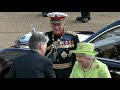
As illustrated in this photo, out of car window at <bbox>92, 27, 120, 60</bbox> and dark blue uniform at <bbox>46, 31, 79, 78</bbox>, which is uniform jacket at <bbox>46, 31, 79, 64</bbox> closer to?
dark blue uniform at <bbox>46, 31, 79, 78</bbox>

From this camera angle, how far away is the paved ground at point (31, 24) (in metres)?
11.0

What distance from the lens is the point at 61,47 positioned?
165 inches

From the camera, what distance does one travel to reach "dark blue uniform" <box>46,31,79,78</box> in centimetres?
417

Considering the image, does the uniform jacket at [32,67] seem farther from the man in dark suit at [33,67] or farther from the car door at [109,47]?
the car door at [109,47]

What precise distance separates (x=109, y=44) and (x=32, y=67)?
2091 mm

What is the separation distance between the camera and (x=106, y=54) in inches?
179

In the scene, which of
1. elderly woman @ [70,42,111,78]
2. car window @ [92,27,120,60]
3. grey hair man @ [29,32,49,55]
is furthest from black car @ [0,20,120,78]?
grey hair man @ [29,32,49,55]

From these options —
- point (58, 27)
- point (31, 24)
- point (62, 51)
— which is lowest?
point (62, 51)

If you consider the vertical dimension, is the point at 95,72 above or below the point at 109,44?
below

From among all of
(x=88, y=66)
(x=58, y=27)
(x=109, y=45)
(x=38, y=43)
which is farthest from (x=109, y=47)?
(x=38, y=43)

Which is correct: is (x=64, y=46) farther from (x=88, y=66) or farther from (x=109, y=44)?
(x=88, y=66)
